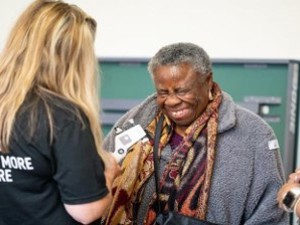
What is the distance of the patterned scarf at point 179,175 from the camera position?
62.4 inches

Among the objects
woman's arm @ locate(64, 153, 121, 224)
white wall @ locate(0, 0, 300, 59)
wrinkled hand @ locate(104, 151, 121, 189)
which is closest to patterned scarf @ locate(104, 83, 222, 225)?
wrinkled hand @ locate(104, 151, 121, 189)

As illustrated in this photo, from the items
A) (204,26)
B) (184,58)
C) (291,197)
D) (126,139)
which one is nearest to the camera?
(291,197)

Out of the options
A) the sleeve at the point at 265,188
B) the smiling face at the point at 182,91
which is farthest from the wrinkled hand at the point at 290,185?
the smiling face at the point at 182,91

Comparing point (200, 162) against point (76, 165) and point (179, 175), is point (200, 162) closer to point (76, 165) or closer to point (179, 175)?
point (179, 175)

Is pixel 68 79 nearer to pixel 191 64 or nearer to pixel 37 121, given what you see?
pixel 37 121

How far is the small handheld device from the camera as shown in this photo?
1.70m

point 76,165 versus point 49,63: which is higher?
point 49,63

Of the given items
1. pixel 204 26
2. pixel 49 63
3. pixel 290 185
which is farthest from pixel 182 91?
pixel 204 26

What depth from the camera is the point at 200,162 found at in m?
1.62

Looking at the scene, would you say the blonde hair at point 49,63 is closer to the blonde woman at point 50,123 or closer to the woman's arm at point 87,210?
the blonde woman at point 50,123

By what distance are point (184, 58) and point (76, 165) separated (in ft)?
2.46

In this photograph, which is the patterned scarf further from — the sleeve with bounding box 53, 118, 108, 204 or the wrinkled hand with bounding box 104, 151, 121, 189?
the sleeve with bounding box 53, 118, 108, 204

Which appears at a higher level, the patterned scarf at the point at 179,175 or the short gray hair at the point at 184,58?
the short gray hair at the point at 184,58

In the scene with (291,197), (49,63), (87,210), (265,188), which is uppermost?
(49,63)
